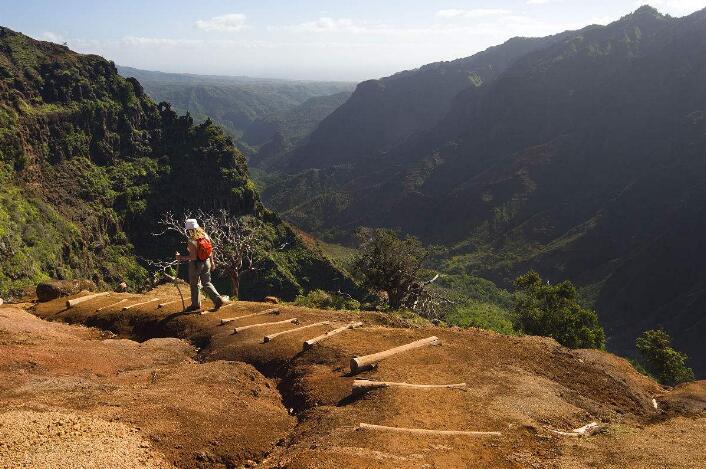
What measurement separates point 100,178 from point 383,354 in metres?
53.2

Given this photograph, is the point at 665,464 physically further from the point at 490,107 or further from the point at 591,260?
the point at 490,107

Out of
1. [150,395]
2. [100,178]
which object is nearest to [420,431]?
[150,395]

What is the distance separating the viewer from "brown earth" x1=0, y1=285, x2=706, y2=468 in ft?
22.5

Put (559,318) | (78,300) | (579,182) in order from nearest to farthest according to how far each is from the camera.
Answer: (78,300), (559,318), (579,182)

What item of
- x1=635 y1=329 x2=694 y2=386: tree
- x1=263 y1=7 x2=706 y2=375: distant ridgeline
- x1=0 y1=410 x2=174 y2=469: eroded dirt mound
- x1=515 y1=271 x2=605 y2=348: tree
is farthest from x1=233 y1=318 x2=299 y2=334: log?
x1=263 y1=7 x2=706 y2=375: distant ridgeline

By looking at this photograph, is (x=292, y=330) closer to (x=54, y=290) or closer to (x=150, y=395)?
(x=150, y=395)

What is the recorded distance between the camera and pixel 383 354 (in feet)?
33.9

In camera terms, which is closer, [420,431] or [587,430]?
[420,431]

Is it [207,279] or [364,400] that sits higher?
[207,279]

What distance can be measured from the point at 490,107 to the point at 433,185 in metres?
33.5

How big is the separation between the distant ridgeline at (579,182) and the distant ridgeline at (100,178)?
4320 centimetres

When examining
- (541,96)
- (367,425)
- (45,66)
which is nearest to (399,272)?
(367,425)

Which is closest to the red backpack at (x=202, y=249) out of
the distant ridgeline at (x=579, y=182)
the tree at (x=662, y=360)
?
the tree at (x=662, y=360)

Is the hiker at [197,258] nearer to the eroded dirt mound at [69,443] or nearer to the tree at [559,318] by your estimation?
the eroded dirt mound at [69,443]
